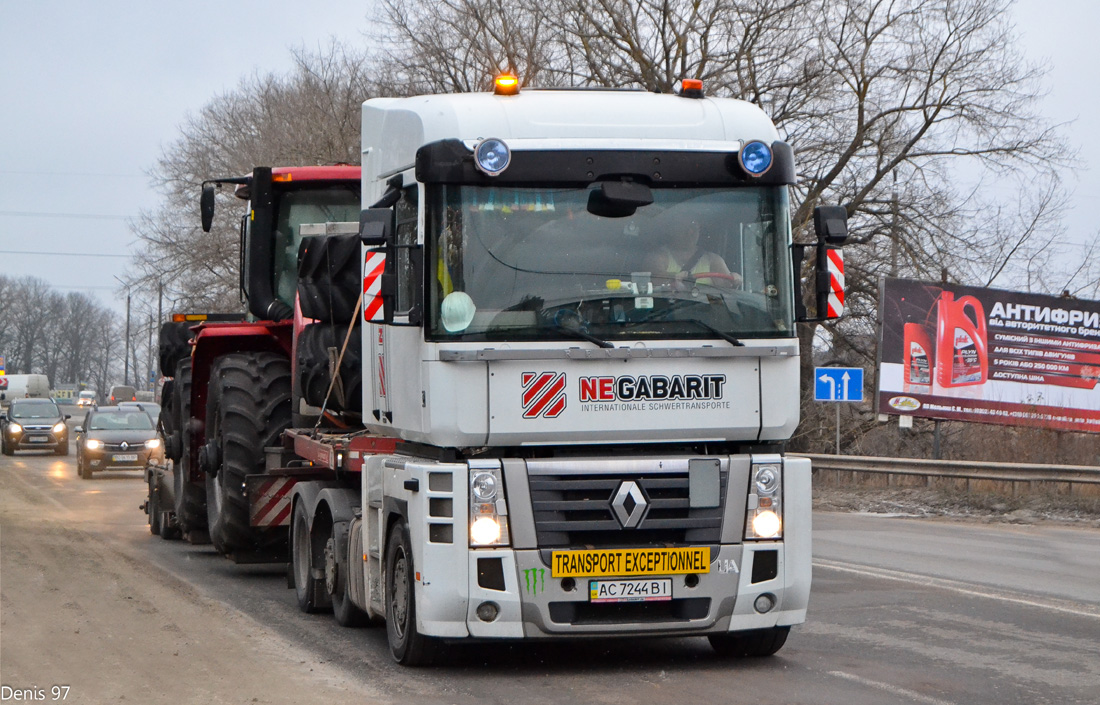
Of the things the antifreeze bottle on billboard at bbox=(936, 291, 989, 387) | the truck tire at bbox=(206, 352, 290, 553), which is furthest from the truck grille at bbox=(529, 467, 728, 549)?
the antifreeze bottle on billboard at bbox=(936, 291, 989, 387)

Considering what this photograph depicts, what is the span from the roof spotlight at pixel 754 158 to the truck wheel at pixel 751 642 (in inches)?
102

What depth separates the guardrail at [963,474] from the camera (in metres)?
20.7

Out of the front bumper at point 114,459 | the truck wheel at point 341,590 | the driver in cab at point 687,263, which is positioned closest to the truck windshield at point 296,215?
the truck wheel at point 341,590

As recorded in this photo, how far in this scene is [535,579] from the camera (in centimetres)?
764

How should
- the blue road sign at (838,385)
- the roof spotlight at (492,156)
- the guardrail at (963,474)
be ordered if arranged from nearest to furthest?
the roof spotlight at (492,156) → the guardrail at (963,474) → the blue road sign at (838,385)

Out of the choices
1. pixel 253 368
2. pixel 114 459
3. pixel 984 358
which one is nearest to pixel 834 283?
pixel 253 368

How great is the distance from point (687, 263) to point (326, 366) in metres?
3.73

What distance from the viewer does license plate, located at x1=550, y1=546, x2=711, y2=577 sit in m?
7.65

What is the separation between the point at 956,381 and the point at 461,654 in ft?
66.3

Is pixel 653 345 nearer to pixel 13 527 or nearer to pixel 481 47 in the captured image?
pixel 13 527

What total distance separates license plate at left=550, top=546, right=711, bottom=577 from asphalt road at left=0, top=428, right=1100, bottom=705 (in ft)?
1.91

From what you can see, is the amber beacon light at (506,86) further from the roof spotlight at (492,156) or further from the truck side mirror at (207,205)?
the truck side mirror at (207,205)

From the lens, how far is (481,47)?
35656 mm

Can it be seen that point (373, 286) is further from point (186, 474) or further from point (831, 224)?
point (186, 474)
